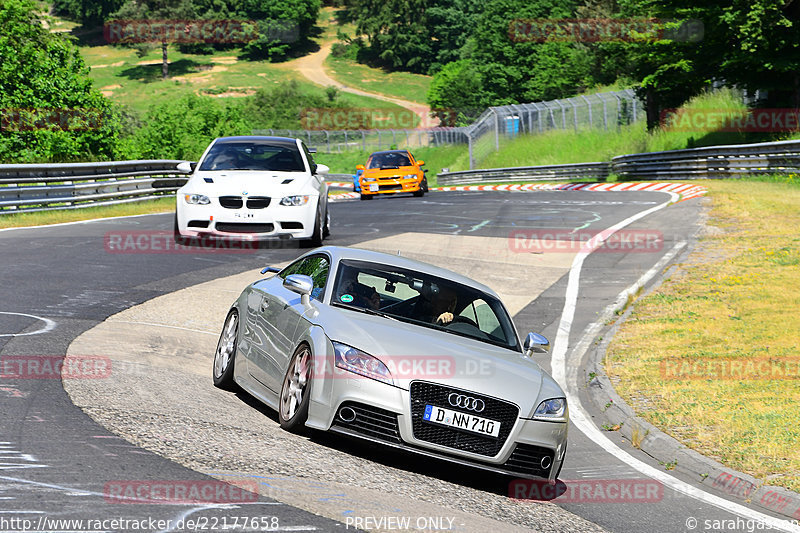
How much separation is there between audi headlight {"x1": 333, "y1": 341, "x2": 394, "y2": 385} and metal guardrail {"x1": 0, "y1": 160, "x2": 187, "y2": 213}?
1703 centimetres

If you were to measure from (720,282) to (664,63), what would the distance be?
28634 millimetres

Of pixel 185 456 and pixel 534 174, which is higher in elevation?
pixel 185 456

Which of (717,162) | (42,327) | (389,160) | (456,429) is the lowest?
(389,160)

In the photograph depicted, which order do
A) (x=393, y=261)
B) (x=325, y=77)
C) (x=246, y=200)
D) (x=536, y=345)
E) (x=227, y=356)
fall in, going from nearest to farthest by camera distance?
(x=536, y=345), (x=393, y=261), (x=227, y=356), (x=246, y=200), (x=325, y=77)

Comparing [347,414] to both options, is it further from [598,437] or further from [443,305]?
[598,437]

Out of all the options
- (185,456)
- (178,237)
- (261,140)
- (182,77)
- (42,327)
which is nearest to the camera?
(185,456)

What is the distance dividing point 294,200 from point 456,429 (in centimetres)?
995

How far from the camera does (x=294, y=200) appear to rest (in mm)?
16156

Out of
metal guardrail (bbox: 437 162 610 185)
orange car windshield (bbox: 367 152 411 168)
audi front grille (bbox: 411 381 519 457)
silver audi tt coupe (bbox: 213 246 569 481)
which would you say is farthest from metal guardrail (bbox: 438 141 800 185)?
audi front grille (bbox: 411 381 519 457)

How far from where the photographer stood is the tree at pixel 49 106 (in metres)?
36.2

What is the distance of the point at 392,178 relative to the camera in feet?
119

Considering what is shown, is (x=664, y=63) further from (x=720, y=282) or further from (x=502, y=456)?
(x=502, y=456)

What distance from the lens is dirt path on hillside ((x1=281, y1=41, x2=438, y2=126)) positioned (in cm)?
12850

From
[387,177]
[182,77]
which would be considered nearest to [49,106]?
[387,177]
